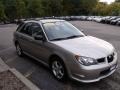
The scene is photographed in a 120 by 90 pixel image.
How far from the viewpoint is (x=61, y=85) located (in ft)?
17.6

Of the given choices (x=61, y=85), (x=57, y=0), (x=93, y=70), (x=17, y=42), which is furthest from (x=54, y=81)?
(x=57, y=0)

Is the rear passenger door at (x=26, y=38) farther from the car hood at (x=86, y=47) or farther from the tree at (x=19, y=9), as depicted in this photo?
the tree at (x=19, y=9)

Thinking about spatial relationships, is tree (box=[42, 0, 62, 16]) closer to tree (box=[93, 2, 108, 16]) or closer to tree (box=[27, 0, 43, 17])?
tree (box=[27, 0, 43, 17])

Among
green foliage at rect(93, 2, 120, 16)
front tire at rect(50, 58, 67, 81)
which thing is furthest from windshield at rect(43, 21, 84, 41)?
green foliage at rect(93, 2, 120, 16)

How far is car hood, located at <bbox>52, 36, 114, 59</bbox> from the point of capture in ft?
16.3

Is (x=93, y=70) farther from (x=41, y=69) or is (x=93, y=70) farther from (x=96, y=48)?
(x=41, y=69)

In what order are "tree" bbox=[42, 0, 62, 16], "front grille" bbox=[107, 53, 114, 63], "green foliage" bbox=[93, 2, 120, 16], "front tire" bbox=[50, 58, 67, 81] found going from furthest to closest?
"tree" bbox=[42, 0, 62, 16] → "green foliage" bbox=[93, 2, 120, 16] → "front tire" bbox=[50, 58, 67, 81] → "front grille" bbox=[107, 53, 114, 63]

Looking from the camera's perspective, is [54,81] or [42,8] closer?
[54,81]

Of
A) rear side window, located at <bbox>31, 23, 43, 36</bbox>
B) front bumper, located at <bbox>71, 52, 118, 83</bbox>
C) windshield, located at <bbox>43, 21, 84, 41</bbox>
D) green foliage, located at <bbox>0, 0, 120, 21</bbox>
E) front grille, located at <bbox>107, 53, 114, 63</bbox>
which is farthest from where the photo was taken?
green foliage, located at <bbox>0, 0, 120, 21</bbox>

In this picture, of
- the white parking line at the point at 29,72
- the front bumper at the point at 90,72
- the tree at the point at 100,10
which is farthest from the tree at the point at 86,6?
the front bumper at the point at 90,72

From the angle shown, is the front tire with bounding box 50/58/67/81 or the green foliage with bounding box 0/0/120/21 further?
the green foliage with bounding box 0/0/120/21

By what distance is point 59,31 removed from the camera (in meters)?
6.32

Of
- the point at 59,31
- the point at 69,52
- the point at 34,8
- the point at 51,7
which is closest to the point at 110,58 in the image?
the point at 69,52

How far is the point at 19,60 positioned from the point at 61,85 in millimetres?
3090
